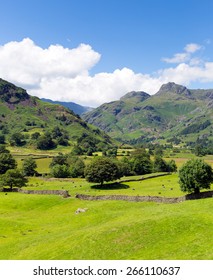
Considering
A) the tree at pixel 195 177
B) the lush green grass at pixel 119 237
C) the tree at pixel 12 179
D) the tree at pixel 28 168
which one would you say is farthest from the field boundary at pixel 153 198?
the tree at pixel 28 168

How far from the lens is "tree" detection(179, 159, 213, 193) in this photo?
7612cm

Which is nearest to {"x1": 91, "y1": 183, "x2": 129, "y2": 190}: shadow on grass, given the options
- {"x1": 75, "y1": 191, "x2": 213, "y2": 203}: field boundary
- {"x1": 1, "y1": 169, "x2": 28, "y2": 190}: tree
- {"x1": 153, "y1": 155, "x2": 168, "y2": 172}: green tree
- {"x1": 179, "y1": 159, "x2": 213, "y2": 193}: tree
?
{"x1": 75, "y1": 191, "x2": 213, "y2": 203}: field boundary

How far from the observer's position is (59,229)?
60719 mm

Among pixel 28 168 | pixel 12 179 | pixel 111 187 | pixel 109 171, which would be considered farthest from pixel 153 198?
pixel 28 168

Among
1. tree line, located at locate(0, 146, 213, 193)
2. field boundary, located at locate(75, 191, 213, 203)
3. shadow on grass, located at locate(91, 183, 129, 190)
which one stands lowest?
shadow on grass, located at locate(91, 183, 129, 190)

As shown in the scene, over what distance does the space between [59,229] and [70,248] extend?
17549 millimetres

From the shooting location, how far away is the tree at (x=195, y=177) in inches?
Result: 2997

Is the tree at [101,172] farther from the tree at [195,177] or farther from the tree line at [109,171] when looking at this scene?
the tree at [195,177]

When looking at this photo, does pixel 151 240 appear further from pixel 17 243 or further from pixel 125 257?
pixel 17 243

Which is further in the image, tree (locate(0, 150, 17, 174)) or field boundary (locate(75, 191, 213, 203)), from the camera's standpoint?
tree (locate(0, 150, 17, 174))

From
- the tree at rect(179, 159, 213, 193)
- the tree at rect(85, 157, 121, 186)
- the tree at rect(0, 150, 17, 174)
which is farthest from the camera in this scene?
the tree at rect(0, 150, 17, 174)

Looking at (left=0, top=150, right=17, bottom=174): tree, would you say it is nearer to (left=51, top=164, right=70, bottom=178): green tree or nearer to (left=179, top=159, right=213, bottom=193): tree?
(left=51, top=164, right=70, bottom=178): green tree
